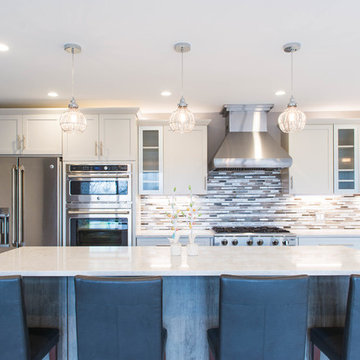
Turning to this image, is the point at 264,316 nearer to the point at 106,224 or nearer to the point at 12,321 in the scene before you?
the point at 12,321

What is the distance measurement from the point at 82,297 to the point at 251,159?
106 inches

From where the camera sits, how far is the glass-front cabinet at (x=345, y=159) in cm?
383

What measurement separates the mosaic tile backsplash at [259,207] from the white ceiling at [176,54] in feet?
3.94

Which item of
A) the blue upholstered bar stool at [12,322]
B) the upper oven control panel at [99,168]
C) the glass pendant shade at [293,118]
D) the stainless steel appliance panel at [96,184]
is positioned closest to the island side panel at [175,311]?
the blue upholstered bar stool at [12,322]

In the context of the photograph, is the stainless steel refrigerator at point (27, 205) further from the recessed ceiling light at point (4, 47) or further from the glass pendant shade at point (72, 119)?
the recessed ceiling light at point (4, 47)

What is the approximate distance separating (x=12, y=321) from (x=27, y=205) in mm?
2317

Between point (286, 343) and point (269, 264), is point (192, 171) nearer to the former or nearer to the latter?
point (269, 264)

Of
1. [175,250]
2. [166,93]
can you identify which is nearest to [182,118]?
[175,250]

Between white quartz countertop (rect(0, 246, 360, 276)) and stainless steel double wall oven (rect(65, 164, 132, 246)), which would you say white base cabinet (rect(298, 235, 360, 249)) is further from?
stainless steel double wall oven (rect(65, 164, 132, 246))

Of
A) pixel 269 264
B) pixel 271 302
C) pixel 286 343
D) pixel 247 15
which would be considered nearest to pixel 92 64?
pixel 247 15

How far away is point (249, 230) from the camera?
3.76m

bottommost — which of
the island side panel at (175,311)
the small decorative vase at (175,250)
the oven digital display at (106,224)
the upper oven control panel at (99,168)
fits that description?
the island side panel at (175,311)

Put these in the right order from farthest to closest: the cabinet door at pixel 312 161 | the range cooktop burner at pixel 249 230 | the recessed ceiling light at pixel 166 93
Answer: the cabinet door at pixel 312 161, the range cooktop burner at pixel 249 230, the recessed ceiling light at pixel 166 93

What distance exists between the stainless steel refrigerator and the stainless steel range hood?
203cm
